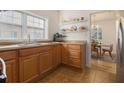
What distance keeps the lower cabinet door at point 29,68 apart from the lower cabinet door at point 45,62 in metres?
0.22

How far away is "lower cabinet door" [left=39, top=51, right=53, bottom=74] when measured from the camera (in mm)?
2717

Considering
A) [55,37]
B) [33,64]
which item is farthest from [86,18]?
[33,64]

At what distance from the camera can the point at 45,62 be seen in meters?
2.91

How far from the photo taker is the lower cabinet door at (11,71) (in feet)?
5.73

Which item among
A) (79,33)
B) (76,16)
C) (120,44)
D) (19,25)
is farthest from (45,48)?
(76,16)

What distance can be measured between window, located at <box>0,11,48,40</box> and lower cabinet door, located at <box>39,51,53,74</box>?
81 cm

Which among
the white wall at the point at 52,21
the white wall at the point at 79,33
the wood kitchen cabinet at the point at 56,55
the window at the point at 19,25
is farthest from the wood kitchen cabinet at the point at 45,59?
the white wall at the point at 79,33

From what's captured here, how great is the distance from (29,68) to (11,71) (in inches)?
18.6

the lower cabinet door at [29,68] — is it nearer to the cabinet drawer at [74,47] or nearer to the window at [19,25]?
the window at [19,25]

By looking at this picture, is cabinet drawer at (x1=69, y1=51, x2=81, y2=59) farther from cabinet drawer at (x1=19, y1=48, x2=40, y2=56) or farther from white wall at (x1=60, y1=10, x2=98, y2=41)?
cabinet drawer at (x1=19, y1=48, x2=40, y2=56)

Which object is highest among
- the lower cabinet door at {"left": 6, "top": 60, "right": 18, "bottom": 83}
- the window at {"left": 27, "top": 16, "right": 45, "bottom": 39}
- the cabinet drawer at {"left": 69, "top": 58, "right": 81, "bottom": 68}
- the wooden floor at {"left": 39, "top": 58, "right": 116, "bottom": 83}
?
the window at {"left": 27, "top": 16, "right": 45, "bottom": 39}

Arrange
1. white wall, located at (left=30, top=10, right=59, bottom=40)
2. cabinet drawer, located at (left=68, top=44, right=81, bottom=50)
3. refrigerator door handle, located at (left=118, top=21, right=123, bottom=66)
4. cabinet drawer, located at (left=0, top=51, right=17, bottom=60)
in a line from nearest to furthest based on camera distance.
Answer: cabinet drawer, located at (left=0, top=51, right=17, bottom=60) < refrigerator door handle, located at (left=118, top=21, right=123, bottom=66) < cabinet drawer, located at (left=68, top=44, right=81, bottom=50) < white wall, located at (left=30, top=10, right=59, bottom=40)

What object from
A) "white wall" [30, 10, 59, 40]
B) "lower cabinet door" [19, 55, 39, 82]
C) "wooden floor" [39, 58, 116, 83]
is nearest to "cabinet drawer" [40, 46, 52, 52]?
"lower cabinet door" [19, 55, 39, 82]

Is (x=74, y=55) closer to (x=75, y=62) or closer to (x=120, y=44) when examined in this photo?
(x=75, y=62)
